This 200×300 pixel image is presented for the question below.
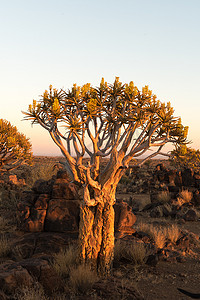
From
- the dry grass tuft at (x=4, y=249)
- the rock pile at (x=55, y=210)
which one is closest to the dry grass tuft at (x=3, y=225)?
the rock pile at (x=55, y=210)

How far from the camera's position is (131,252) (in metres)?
8.85

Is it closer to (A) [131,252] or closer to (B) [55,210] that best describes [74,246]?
(B) [55,210]

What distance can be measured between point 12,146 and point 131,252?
15508 mm

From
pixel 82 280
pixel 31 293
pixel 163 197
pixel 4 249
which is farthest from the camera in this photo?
pixel 163 197

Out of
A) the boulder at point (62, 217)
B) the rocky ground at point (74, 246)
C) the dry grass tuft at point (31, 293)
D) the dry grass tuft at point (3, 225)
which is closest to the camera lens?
the dry grass tuft at point (31, 293)

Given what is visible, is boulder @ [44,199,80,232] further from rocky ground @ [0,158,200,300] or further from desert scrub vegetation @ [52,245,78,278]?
desert scrub vegetation @ [52,245,78,278]

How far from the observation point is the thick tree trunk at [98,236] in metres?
7.69

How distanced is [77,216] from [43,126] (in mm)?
4281

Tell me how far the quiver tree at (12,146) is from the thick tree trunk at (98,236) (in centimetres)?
1498

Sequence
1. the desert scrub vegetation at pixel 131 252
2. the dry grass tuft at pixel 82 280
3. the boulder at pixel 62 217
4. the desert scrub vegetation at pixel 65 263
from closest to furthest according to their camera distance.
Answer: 1. the dry grass tuft at pixel 82 280
2. the desert scrub vegetation at pixel 65 263
3. the desert scrub vegetation at pixel 131 252
4. the boulder at pixel 62 217

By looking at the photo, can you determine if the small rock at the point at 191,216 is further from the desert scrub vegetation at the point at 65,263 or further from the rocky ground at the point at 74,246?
the desert scrub vegetation at the point at 65,263

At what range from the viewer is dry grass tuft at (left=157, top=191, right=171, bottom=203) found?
19.5 metres

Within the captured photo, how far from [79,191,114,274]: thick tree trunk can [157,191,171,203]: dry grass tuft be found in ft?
40.7

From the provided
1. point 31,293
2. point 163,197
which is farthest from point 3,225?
point 163,197
